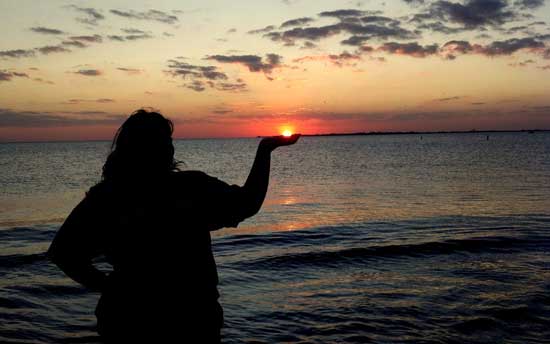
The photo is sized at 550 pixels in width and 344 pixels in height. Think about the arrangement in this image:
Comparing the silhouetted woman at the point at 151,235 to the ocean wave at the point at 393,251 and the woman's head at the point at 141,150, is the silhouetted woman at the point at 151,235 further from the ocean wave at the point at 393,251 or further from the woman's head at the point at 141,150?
the ocean wave at the point at 393,251

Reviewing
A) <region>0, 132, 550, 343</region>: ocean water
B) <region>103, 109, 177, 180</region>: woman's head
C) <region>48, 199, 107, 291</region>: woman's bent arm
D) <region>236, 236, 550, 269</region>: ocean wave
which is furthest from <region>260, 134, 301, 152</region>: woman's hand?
<region>236, 236, 550, 269</region>: ocean wave

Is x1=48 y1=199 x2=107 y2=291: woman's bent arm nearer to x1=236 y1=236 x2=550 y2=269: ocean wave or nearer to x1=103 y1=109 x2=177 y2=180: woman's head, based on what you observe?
x1=103 y1=109 x2=177 y2=180: woman's head

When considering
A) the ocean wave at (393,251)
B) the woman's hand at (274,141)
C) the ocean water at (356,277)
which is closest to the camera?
the woman's hand at (274,141)

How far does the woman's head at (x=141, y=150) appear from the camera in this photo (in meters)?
2.91

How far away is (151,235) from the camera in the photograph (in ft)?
9.11

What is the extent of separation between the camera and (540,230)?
1816 centimetres

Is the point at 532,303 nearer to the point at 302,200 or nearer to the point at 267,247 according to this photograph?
the point at 267,247

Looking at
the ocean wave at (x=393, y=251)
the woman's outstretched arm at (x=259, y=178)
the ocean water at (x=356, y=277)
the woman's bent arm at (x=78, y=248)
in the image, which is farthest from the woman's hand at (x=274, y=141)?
the ocean wave at (x=393, y=251)

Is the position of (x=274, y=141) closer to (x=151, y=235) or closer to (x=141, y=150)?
(x=141, y=150)

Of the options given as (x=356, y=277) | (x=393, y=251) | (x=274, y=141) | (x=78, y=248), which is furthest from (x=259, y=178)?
(x=393, y=251)

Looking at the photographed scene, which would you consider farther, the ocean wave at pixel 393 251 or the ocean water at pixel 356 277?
the ocean wave at pixel 393 251

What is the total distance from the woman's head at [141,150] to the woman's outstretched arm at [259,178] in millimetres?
497

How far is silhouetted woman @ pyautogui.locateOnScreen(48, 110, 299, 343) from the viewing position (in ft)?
9.07

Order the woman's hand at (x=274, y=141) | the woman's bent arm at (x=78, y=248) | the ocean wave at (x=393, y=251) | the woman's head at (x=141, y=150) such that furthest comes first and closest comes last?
the ocean wave at (x=393, y=251)
the woman's hand at (x=274, y=141)
the woman's head at (x=141, y=150)
the woman's bent arm at (x=78, y=248)
